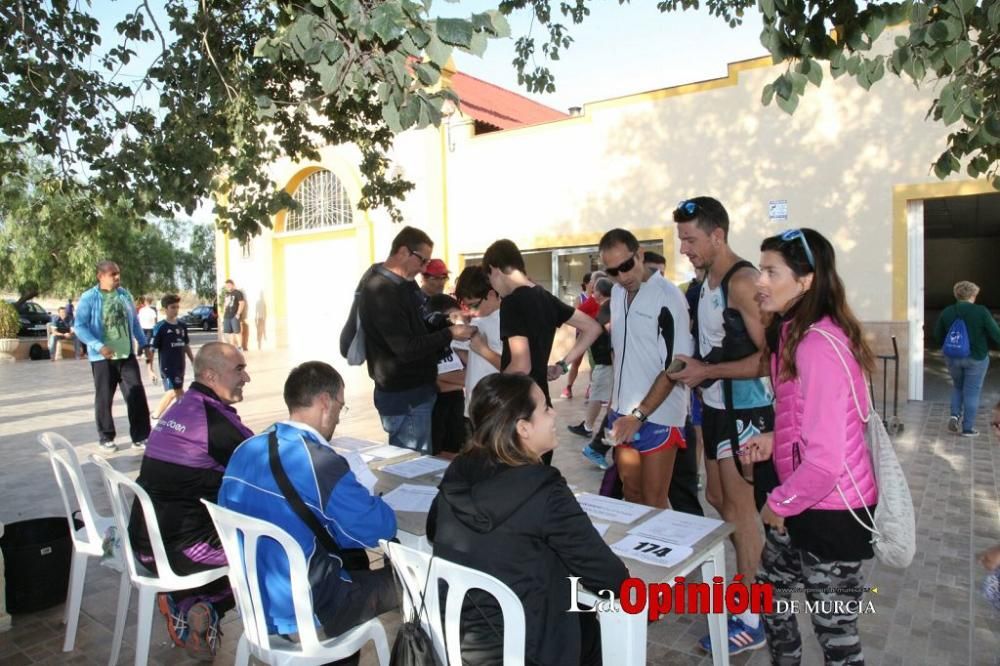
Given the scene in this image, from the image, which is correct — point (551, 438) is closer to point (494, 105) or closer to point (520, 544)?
point (520, 544)

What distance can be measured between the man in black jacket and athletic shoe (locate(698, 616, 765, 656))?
1823mm

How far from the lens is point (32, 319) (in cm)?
2502

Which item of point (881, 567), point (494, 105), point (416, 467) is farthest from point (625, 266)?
point (494, 105)

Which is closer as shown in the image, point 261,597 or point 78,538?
point 261,597

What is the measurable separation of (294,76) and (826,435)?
485cm

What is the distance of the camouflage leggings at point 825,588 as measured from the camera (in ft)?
6.89

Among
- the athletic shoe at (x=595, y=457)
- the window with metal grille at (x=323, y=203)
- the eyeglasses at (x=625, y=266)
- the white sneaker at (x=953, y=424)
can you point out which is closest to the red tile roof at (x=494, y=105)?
the window with metal grille at (x=323, y=203)

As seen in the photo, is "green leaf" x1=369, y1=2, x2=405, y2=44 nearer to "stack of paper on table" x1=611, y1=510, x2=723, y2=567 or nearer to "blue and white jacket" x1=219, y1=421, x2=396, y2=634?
"blue and white jacket" x1=219, y1=421, x2=396, y2=634

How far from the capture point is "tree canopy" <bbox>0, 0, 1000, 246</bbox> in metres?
2.39

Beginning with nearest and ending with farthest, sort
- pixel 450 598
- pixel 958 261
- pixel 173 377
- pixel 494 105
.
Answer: pixel 450 598 < pixel 173 377 < pixel 494 105 < pixel 958 261

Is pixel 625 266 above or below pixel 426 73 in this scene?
below

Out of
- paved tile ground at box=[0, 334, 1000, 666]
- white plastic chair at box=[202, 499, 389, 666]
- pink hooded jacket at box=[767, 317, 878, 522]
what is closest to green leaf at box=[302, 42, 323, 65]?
white plastic chair at box=[202, 499, 389, 666]

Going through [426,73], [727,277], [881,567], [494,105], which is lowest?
[881,567]

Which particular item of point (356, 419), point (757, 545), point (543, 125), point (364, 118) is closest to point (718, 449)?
point (757, 545)
